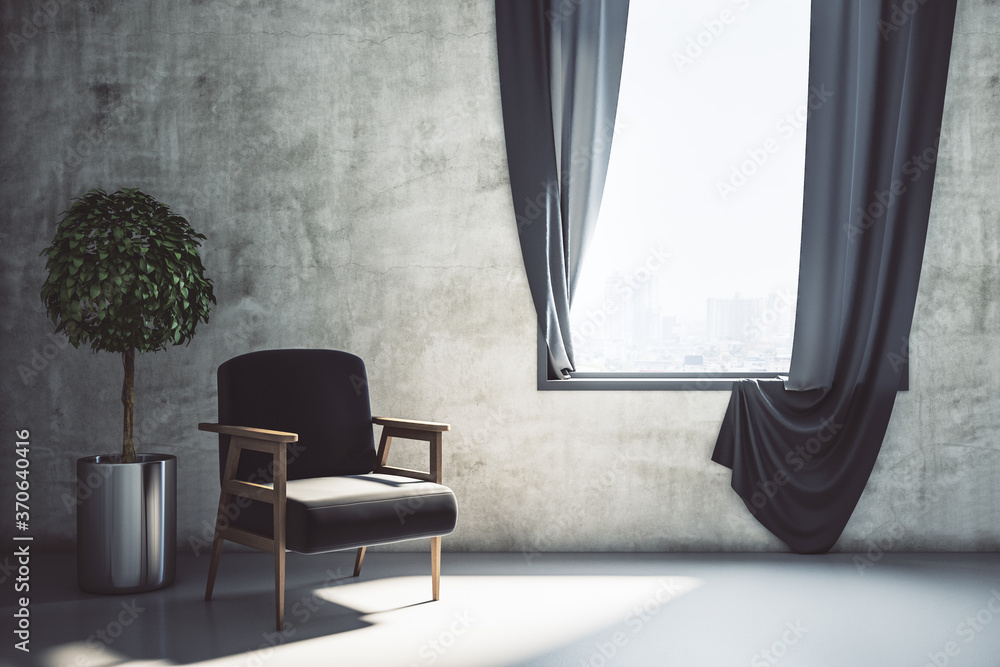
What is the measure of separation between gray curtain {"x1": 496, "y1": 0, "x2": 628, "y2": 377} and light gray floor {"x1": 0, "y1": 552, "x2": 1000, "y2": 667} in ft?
4.20

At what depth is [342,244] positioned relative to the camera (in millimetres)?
4027

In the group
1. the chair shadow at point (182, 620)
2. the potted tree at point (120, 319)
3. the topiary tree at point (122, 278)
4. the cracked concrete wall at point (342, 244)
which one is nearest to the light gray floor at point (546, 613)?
the chair shadow at point (182, 620)

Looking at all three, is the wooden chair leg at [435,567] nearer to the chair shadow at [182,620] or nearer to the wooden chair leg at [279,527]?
the chair shadow at [182,620]

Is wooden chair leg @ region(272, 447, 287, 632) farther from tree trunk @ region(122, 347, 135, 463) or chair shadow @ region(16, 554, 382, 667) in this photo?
tree trunk @ region(122, 347, 135, 463)

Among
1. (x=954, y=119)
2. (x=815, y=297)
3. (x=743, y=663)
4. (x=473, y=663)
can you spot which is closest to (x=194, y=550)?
(x=473, y=663)

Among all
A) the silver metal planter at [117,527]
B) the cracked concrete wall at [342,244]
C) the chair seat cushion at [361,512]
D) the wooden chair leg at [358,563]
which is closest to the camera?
the chair seat cushion at [361,512]

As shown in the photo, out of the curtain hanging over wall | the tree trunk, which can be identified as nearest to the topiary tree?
the tree trunk

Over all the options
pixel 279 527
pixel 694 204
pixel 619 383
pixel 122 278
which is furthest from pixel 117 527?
pixel 694 204

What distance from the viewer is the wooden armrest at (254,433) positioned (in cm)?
280

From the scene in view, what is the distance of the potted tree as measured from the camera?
125 inches

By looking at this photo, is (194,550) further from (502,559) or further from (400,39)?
(400,39)

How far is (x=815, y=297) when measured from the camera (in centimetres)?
392

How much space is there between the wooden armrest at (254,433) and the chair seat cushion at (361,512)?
21cm

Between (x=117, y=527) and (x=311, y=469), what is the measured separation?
84 cm
